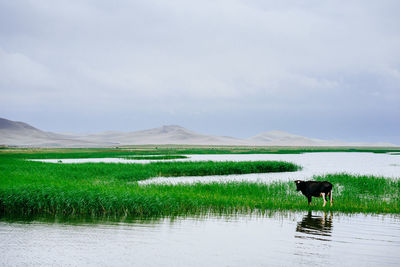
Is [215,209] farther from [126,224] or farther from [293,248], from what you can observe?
[293,248]

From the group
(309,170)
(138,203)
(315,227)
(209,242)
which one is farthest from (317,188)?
(309,170)

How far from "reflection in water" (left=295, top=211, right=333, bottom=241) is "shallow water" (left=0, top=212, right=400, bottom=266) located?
0.03 m

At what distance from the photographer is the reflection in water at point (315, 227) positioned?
41.3 ft

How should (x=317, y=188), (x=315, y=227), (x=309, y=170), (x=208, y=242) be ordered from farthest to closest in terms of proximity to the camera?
(x=309, y=170) → (x=317, y=188) → (x=315, y=227) → (x=208, y=242)

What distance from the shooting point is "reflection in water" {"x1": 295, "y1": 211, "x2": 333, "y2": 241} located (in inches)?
496

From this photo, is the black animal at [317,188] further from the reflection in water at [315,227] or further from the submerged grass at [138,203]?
the reflection in water at [315,227]

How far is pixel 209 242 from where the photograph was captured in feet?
38.6

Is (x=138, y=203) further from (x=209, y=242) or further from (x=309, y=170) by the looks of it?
(x=309, y=170)

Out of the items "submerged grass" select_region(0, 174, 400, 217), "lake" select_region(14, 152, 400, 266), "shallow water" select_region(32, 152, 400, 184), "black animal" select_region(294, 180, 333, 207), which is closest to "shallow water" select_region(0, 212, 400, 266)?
"lake" select_region(14, 152, 400, 266)

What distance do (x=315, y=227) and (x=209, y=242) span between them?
14.1ft

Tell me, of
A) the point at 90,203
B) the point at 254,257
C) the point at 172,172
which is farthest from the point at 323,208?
the point at 172,172

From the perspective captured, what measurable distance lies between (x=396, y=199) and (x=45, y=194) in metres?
16.6

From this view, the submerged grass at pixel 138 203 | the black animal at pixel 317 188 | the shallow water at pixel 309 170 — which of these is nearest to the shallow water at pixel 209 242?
the submerged grass at pixel 138 203

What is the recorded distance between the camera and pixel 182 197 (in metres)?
17.3
